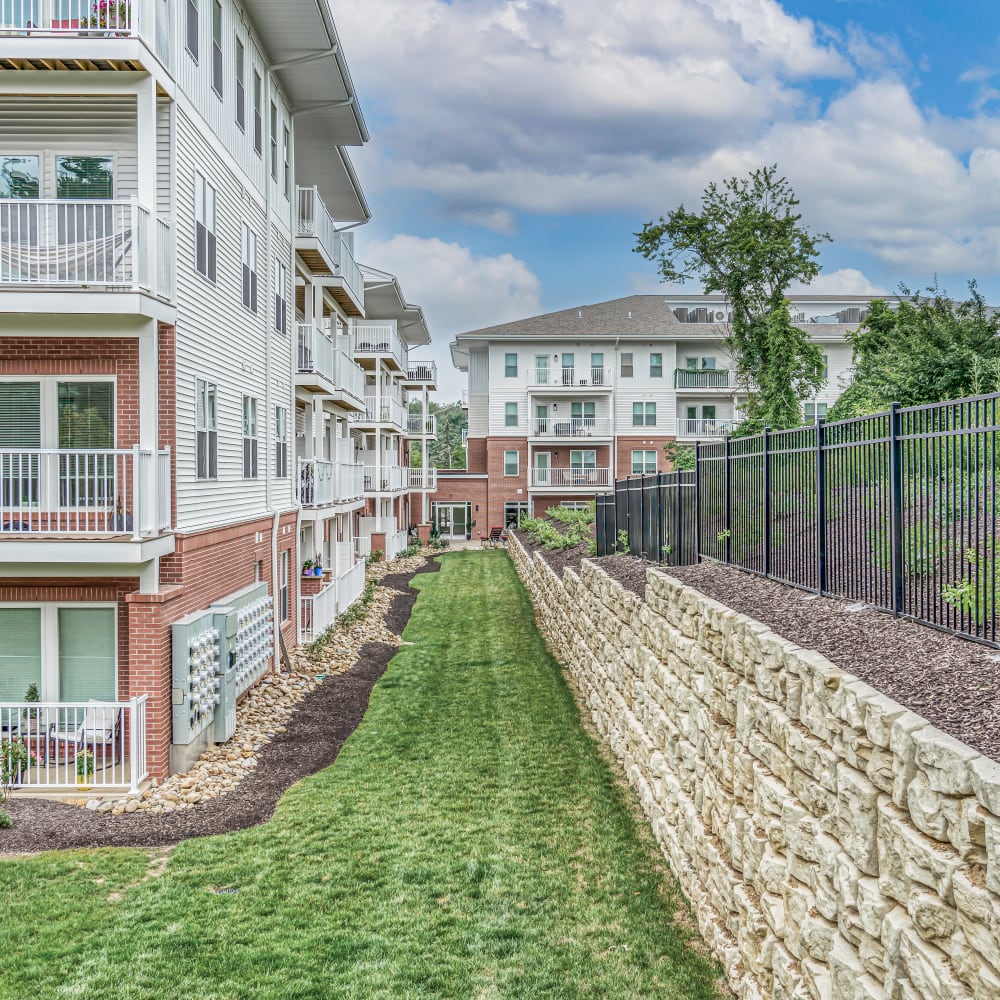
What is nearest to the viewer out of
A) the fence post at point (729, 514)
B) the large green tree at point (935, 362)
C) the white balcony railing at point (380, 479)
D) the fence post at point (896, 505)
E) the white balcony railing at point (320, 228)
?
the fence post at point (896, 505)

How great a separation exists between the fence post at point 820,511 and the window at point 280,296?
42.3 feet

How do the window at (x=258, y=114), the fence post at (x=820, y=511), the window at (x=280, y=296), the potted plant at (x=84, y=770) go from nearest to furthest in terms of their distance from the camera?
1. the fence post at (x=820, y=511)
2. the potted plant at (x=84, y=770)
3. the window at (x=258, y=114)
4. the window at (x=280, y=296)

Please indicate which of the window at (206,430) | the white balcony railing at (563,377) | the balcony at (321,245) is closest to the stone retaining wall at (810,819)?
the window at (206,430)

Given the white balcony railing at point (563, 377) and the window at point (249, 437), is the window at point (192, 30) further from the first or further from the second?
the white balcony railing at point (563, 377)

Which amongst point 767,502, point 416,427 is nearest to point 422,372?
point 416,427

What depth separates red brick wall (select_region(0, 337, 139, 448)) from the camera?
11.5 m

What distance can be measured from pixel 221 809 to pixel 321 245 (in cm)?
1402

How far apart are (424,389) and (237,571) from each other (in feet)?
109

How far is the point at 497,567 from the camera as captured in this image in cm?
3634

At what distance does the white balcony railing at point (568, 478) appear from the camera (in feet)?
156

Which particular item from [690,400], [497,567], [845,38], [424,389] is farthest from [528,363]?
[845,38]

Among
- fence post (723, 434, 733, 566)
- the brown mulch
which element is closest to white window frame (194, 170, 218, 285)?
the brown mulch

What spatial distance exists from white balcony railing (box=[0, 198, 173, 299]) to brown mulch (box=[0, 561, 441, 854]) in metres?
6.08

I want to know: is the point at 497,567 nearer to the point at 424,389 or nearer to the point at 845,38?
the point at 424,389
